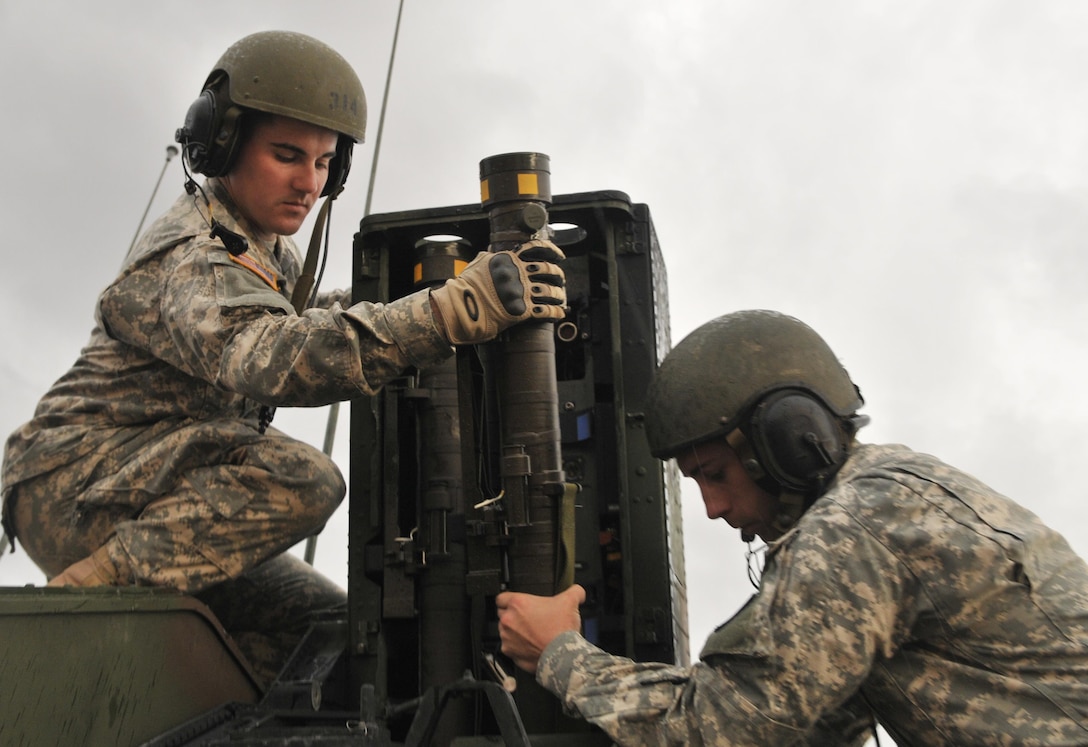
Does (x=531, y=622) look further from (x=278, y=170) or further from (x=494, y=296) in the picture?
(x=278, y=170)

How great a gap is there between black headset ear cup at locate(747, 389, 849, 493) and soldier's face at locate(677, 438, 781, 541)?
15 centimetres

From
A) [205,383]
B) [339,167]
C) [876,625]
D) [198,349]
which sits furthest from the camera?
[339,167]

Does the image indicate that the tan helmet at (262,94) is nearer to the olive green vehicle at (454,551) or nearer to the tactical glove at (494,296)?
the olive green vehicle at (454,551)

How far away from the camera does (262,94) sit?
3.69m

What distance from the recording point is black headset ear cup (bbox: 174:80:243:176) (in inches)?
146

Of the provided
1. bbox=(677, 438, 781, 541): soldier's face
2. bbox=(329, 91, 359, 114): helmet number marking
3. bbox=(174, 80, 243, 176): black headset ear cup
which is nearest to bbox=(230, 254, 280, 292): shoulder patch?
bbox=(174, 80, 243, 176): black headset ear cup

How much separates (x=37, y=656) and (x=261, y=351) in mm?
1005

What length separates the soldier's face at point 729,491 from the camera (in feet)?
9.19

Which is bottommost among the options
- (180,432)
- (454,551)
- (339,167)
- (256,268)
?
(454,551)

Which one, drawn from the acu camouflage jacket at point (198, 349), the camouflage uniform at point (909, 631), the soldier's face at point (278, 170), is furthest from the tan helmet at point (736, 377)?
the soldier's face at point (278, 170)

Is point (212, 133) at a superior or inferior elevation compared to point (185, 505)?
superior

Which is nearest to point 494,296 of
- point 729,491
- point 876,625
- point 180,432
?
point 729,491

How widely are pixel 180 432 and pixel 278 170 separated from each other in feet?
3.21

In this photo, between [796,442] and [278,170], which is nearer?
[796,442]
